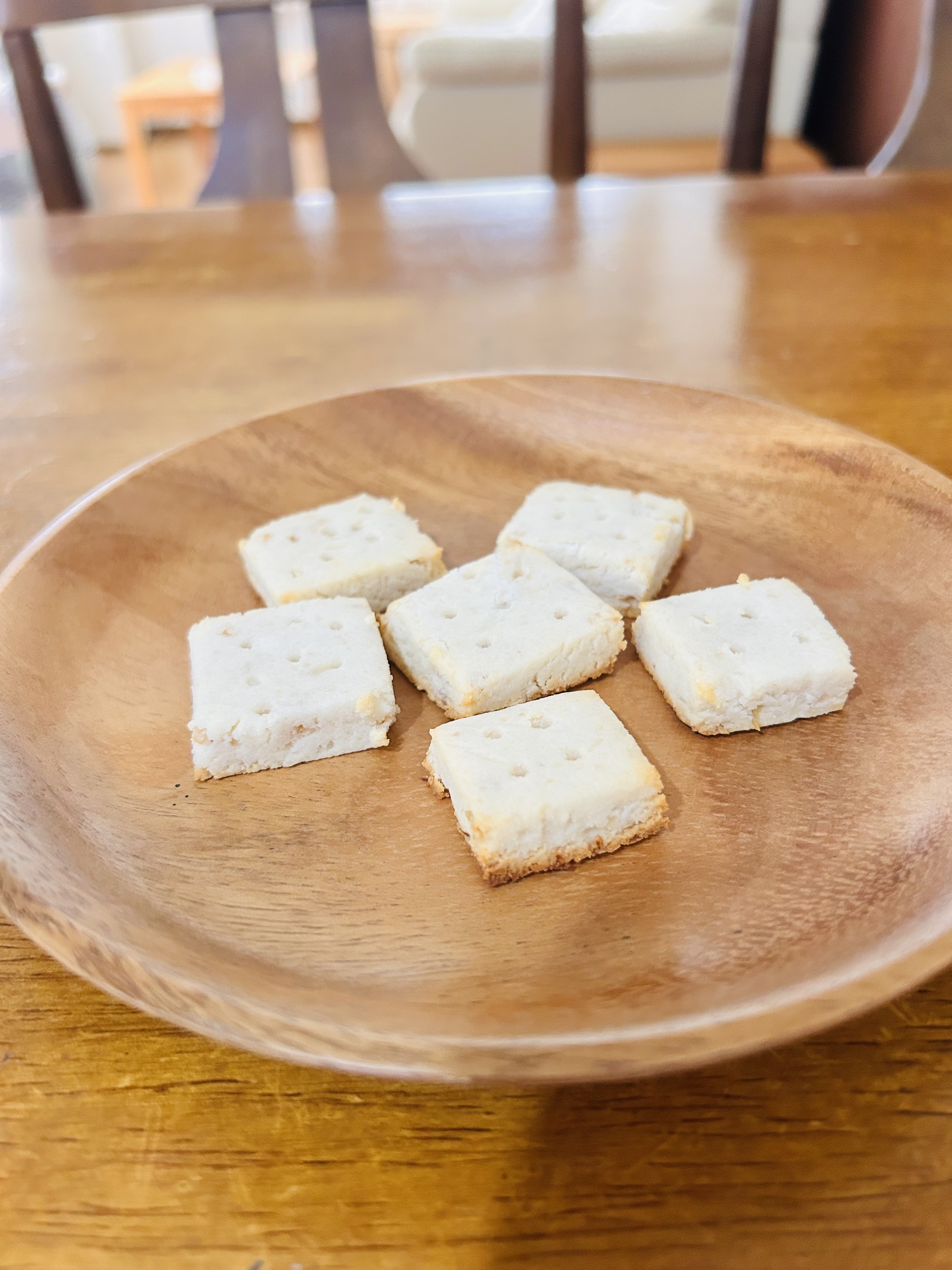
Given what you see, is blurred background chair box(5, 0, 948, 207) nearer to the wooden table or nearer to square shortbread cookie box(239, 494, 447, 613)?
the wooden table

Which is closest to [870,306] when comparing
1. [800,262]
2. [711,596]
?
[800,262]

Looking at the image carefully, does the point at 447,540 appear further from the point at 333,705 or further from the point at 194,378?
A: the point at 194,378

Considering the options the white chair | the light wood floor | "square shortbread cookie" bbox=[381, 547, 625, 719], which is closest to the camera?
"square shortbread cookie" bbox=[381, 547, 625, 719]

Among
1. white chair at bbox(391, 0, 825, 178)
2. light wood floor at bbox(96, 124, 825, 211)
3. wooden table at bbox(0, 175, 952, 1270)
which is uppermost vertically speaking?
wooden table at bbox(0, 175, 952, 1270)

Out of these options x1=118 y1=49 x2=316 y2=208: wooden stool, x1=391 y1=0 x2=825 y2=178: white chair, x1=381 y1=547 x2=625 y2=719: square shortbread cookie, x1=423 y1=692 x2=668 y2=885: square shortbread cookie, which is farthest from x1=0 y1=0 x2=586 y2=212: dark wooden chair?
x1=118 y1=49 x2=316 y2=208: wooden stool

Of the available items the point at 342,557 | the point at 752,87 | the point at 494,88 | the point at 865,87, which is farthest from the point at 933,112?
the point at 494,88
